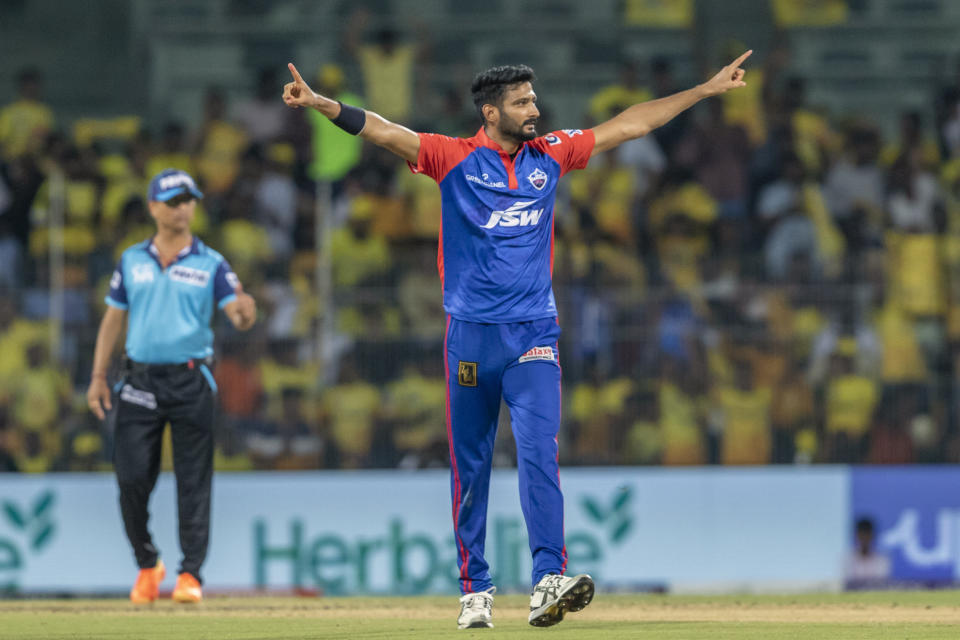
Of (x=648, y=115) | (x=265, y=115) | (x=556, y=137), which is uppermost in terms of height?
(x=265, y=115)

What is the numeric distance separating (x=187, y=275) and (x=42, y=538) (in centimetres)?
415

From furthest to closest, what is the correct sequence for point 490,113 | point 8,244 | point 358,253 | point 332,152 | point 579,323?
point 8,244, point 358,253, point 332,152, point 579,323, point 490,113

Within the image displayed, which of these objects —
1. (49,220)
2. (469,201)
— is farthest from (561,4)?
(469,201)

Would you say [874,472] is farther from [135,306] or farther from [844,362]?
[135,306]

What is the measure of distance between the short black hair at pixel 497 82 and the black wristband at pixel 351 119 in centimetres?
56

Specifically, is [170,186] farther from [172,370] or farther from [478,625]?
[478,625]

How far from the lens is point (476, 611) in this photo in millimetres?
7719

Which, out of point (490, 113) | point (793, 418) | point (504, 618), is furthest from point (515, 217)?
point (793, 418)

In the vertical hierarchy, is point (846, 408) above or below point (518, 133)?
below

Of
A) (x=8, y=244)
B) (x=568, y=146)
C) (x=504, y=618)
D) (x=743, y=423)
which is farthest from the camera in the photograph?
(x=8, y=244)

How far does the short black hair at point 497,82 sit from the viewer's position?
7.65 meters

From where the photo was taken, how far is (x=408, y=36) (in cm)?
1925

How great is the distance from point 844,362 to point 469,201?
734cm

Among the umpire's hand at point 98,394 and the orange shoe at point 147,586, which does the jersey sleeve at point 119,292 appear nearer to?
the umpire's hand at point 98,394
